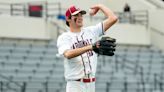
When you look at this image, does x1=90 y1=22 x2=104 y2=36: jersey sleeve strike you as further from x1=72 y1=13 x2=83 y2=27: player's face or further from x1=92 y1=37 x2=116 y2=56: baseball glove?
x1=92 y1=37 x2=116 y2=56: baseball glove

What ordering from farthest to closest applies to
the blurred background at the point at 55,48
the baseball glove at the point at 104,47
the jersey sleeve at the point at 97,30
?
the blurred background at the point at 55,48, the jersey sleeve at the point at 97,30, the baseball glove at the point at 104,47

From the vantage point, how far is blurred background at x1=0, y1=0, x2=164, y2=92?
55.7 ft

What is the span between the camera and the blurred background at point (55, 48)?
1698 cm

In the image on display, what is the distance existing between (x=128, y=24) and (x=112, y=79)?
643cm

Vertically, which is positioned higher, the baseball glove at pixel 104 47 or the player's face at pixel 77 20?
the player's face at pixel 77 20

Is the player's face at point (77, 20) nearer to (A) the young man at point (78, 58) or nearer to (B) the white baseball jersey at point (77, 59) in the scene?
(A) the young man at point (78, 58)

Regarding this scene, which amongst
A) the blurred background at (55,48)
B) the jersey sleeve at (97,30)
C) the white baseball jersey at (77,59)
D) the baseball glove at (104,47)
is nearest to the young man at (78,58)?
the white baseball jersey at (77,59)

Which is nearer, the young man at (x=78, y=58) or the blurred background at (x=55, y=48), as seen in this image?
the young man at (x=78, y=58)

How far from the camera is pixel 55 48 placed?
20.2 meters

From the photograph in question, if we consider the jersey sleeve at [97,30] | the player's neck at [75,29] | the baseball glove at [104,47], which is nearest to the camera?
the baseball glove at [104,47]

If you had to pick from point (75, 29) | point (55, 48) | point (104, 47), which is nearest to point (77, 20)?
point (75, 29)

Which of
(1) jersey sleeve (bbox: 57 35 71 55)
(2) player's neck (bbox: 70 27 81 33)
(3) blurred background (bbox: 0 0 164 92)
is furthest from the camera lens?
(3) blurred background (bbox: 0 0 164 92)

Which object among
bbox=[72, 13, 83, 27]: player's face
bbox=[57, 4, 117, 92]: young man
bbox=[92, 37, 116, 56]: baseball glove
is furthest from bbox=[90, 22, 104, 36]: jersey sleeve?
bbox=[92, 37, 116, 56]: baseball glove

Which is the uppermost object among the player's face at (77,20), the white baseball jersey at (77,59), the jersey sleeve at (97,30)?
the player's face at (77,20)
